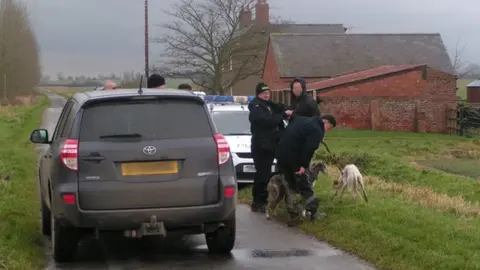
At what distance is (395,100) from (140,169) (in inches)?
1505

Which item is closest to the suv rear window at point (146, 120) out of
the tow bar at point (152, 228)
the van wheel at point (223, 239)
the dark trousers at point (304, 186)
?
the tow bar at point (152, 228)

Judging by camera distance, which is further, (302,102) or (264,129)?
(264,129)

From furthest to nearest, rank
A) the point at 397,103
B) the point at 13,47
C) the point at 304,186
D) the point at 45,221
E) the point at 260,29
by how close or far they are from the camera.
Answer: the point at 13,47 < the point at 260,29 < the point at 397,103 < the point at 304,186 < the point at 45,221

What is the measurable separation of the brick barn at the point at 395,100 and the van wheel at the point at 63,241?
119ft

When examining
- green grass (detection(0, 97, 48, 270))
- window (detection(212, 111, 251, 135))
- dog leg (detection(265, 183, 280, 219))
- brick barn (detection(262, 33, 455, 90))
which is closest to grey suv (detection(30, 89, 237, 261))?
green grass (detection(0, 97, 48, 270))

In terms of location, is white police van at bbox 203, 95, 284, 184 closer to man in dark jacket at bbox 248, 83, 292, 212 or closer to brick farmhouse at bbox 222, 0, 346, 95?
man in dark jacket at bbox 248, 83, 292, 212

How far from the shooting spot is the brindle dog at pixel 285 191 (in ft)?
34.1

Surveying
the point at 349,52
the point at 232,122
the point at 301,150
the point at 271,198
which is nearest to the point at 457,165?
the point at 232,122

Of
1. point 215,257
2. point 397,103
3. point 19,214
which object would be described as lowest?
point 215,257

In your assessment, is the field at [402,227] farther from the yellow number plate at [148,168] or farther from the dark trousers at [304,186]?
the yellow number plate at [148,168]

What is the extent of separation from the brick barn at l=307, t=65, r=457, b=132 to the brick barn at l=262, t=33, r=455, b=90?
958cm

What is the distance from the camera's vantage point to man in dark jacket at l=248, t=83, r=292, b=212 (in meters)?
11.2

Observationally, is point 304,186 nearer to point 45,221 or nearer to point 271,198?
point 271,198

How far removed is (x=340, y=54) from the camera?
5612 centimetres
